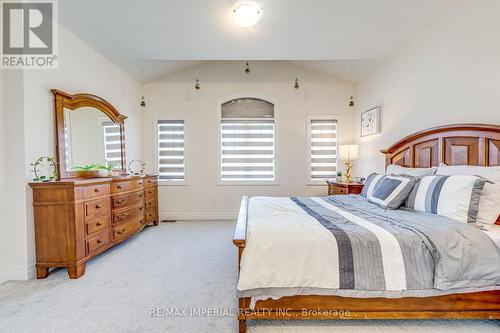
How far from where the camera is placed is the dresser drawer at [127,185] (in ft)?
10.7

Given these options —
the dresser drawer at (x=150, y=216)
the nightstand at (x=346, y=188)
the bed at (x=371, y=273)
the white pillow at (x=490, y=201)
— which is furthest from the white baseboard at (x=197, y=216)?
the white pillow at (x=490, y=201)

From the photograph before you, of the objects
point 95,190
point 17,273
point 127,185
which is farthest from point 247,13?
point 17,273

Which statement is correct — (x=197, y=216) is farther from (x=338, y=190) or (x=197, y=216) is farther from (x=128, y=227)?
(x=338, y=190)

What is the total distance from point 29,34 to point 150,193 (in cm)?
264

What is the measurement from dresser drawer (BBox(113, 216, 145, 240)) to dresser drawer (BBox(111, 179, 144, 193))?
0.47m

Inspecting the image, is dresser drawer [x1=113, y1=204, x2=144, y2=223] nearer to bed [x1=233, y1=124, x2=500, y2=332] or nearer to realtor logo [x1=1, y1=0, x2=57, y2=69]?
realtor logo [x1=1, y1=0, x2=57, y2=69]

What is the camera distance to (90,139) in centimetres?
346

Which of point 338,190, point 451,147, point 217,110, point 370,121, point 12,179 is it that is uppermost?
point 217,110

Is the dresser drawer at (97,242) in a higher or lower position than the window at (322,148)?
→ lower

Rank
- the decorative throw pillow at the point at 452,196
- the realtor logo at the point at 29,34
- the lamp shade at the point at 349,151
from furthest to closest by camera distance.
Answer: the lamp shade at the point at 349,151, the realtor logo at the point at 29,34, the decorative throw pillow at the point at 452,196

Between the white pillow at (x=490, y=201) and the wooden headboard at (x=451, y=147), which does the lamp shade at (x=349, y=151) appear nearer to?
the wooden headboard at (x=451, y=147)

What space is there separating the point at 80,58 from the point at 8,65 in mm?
907

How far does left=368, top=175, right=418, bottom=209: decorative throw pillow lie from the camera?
2398 mm

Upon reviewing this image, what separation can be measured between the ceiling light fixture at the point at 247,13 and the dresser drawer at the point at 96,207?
2.63 metres
